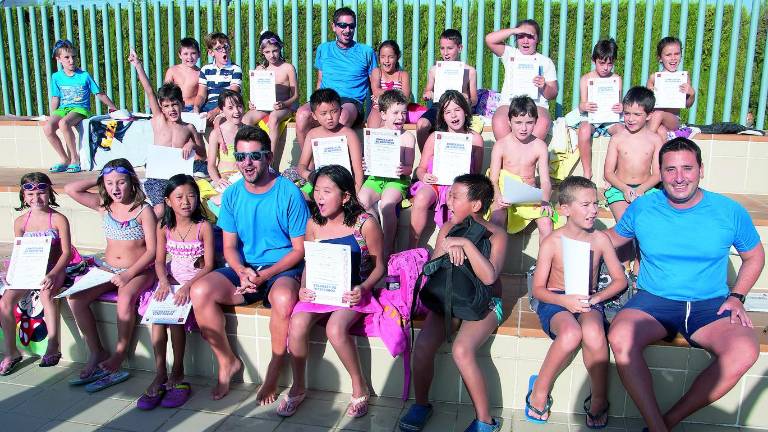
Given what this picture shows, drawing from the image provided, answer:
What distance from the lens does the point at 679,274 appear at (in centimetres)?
356

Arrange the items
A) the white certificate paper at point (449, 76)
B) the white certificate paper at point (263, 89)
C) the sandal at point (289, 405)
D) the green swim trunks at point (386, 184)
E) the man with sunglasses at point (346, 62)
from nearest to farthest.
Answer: the sandal at point (289, 405)
the green swim trunks at point (386, 184)
the white certificate paper at point (449, 76)
the white certificate paper at point (263, 89)
the man with sunglasses at point (346, 62)

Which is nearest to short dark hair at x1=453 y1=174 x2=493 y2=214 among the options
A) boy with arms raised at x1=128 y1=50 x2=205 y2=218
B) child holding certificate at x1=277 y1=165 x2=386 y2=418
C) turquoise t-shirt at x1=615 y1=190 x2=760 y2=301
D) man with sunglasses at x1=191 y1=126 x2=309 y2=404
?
child holding certificate at x1=277 y1=165 x2=386 y2=418

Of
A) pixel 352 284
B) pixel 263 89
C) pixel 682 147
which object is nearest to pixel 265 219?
pixel 352 284

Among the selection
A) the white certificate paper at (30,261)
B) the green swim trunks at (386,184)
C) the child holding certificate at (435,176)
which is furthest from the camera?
the green swim trunks at (386,184)

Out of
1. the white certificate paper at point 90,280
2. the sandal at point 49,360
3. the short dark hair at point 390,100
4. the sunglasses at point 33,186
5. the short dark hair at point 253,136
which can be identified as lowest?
the sandal at point 49,360

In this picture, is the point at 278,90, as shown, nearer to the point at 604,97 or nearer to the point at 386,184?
the point at 386,184

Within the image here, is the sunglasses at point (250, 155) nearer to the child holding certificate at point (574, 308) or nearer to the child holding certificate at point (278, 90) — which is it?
the child holding certificate at point (574, 308)

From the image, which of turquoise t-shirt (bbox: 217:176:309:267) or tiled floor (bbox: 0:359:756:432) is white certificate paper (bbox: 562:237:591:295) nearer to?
tiled floor (bbox: 0:359:756:432)

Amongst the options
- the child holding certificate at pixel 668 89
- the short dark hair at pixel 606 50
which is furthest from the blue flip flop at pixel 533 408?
the short dark hair at pixel 606 50

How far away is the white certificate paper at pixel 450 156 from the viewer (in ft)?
16.1

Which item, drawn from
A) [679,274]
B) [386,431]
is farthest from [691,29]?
[386,431]

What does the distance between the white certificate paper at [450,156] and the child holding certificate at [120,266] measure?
2.12 metres

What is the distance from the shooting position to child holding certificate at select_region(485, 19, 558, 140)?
5711 mm

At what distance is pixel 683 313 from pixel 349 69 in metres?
4.50
